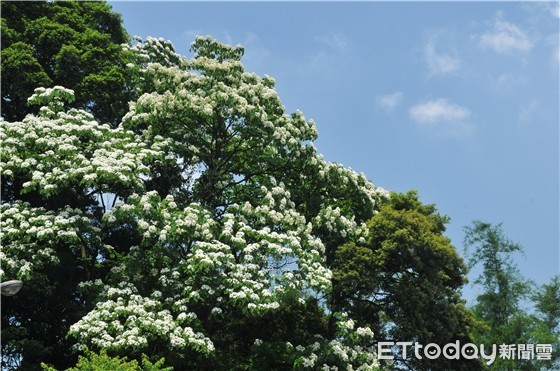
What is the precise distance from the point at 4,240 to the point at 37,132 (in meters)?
3.54

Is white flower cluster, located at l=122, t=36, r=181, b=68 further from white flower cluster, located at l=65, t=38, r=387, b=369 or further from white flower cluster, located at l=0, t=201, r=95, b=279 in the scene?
white flower cluster, located at l=0, t=201, r=95, b=279

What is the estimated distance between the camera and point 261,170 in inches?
997

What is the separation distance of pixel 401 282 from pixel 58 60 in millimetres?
15499

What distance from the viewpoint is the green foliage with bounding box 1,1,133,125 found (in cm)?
2598

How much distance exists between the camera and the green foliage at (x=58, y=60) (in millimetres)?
25984

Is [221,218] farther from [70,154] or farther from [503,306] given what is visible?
[503,306]

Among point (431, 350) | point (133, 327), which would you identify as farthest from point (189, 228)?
point (431, 350)

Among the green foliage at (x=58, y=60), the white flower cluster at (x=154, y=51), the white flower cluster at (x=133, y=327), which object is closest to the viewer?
the white flower cluster at (x=133, y=327)

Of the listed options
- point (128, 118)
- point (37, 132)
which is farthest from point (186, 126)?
point (37, 132)

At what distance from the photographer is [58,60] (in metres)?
26.9

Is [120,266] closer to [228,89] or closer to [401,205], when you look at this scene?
[228,89]

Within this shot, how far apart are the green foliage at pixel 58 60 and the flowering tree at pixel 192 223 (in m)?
1.64

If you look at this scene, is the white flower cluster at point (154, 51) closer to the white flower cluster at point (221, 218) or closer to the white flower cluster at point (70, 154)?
the white flower cluster at point (221, 218)

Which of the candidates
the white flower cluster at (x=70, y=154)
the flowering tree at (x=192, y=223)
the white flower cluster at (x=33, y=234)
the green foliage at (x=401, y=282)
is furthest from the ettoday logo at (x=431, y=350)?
the white flower cluster at (x=33, y=234)
